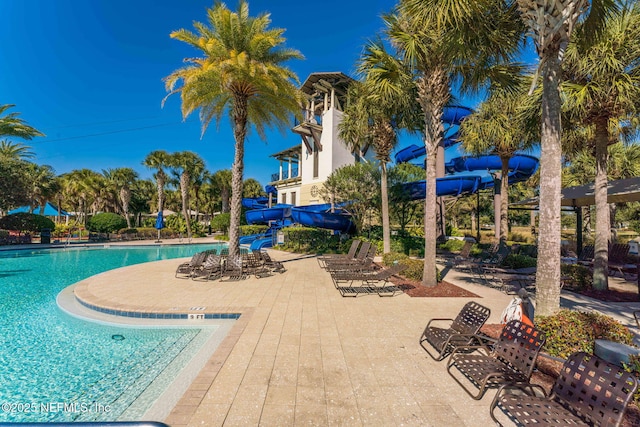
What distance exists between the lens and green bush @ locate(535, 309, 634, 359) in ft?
11.7

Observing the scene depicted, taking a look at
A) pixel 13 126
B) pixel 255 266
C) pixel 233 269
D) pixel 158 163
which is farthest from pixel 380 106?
pixel 158 163

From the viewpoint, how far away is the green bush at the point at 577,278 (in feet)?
27.0

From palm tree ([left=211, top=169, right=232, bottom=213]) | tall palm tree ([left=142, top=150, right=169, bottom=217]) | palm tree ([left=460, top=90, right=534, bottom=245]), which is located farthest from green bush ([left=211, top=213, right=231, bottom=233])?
palm tree ([left=460, top=90, right=534, bottom=245])

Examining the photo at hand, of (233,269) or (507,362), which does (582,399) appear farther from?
(233,269)

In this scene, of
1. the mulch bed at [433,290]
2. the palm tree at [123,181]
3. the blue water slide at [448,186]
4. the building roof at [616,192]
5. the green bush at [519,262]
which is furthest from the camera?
the palm tree at [123,181]

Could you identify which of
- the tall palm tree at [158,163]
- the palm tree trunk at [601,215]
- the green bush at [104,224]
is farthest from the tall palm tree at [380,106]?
the green bush at [104,224]

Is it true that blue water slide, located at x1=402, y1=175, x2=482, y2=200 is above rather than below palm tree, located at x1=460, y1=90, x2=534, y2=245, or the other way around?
below

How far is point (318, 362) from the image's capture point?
3.81 metres

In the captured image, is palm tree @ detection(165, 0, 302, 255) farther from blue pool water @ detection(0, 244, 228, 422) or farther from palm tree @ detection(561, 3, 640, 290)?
palm tree @ detection(561, 3, 640, 290)

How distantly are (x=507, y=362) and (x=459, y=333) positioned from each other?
644 mm

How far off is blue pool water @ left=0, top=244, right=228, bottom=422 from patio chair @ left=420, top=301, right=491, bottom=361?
4.03 meters

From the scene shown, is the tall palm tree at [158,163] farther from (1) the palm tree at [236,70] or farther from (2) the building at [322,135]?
(1) the palm tree at [236,70]

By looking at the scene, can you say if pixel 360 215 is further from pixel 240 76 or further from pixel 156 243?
pixel 156 243

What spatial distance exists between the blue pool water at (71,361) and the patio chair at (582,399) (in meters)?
4.17
